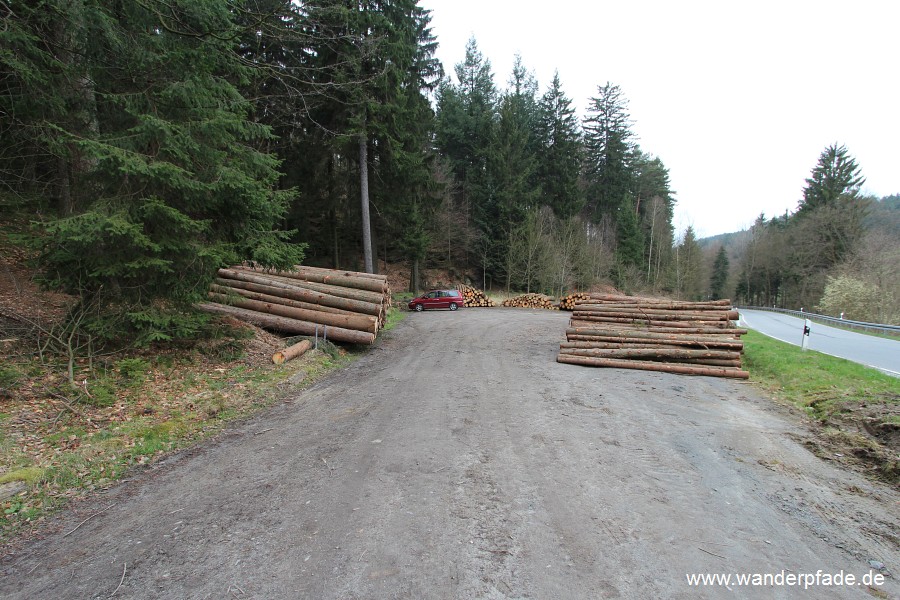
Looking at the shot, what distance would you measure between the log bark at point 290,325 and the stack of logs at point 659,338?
535cm

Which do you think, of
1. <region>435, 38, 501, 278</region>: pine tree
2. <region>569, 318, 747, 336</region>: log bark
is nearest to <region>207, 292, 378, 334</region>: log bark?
<region>569, 318, 747, 336</region>: log bark

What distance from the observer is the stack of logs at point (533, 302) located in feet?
99.2

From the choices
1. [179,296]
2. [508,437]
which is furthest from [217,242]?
[508,437]

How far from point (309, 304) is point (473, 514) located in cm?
910

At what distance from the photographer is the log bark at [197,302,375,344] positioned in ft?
33.7

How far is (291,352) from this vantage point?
28.7 feet

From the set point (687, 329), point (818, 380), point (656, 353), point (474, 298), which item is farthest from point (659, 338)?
point (474, 298)

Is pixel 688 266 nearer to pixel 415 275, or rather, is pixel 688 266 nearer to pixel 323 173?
pixel 415 275

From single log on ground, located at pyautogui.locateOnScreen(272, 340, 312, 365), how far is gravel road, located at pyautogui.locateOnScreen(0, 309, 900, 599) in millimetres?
2442

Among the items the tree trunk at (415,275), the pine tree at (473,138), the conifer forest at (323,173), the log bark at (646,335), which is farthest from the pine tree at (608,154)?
the log bark at (646,335)

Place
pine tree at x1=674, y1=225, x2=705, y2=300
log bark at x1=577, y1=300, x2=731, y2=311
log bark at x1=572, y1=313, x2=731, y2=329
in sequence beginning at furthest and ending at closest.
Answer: pine tree at x1=674, y1=225, x2=705, y2=300 < log bark at x1=577, y1=300, x2=731, y2=311 < log bark at x1=572, y1=313, x2=731, y2=329

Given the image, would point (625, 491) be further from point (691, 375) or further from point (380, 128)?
point (380, 128)

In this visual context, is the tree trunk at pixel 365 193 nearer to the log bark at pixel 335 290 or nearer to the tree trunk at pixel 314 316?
the log bark at pixel 335 290

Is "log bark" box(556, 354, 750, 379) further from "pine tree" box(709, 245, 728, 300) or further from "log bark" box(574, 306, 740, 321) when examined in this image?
"pine tree" box(709, 245, 728, 300)
